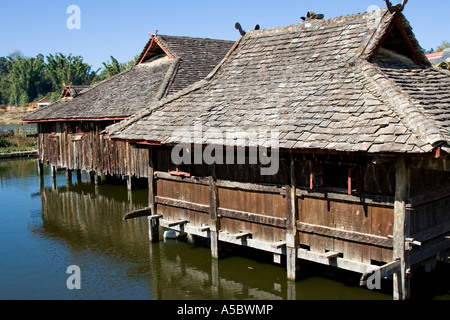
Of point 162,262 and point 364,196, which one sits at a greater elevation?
point 364,196

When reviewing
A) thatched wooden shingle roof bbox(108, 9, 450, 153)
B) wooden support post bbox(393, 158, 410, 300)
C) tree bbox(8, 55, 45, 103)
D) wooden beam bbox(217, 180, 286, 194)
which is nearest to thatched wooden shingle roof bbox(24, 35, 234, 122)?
thatched wooden shingle roof bbox(108, 9, 450, 153)

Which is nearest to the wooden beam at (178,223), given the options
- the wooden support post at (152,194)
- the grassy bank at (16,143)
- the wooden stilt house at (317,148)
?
the wooden stilt house at (317,148)

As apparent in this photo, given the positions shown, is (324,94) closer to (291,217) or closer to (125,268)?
(291,217)

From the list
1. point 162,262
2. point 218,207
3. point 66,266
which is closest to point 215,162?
point 218,207

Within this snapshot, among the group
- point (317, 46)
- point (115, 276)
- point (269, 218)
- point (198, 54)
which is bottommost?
point (115, 276)

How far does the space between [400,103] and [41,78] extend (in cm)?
8160

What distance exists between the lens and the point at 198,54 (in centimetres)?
2453

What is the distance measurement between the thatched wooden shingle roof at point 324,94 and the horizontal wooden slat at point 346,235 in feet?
6.13

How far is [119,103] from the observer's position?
22.5 meters

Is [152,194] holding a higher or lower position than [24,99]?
lower

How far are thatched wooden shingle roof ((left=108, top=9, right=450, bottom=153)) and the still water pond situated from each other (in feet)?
11.2

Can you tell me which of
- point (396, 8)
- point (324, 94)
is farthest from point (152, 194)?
point (396, 8)

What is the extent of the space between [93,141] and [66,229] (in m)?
7.95

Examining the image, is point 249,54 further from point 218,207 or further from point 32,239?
point 32,239
